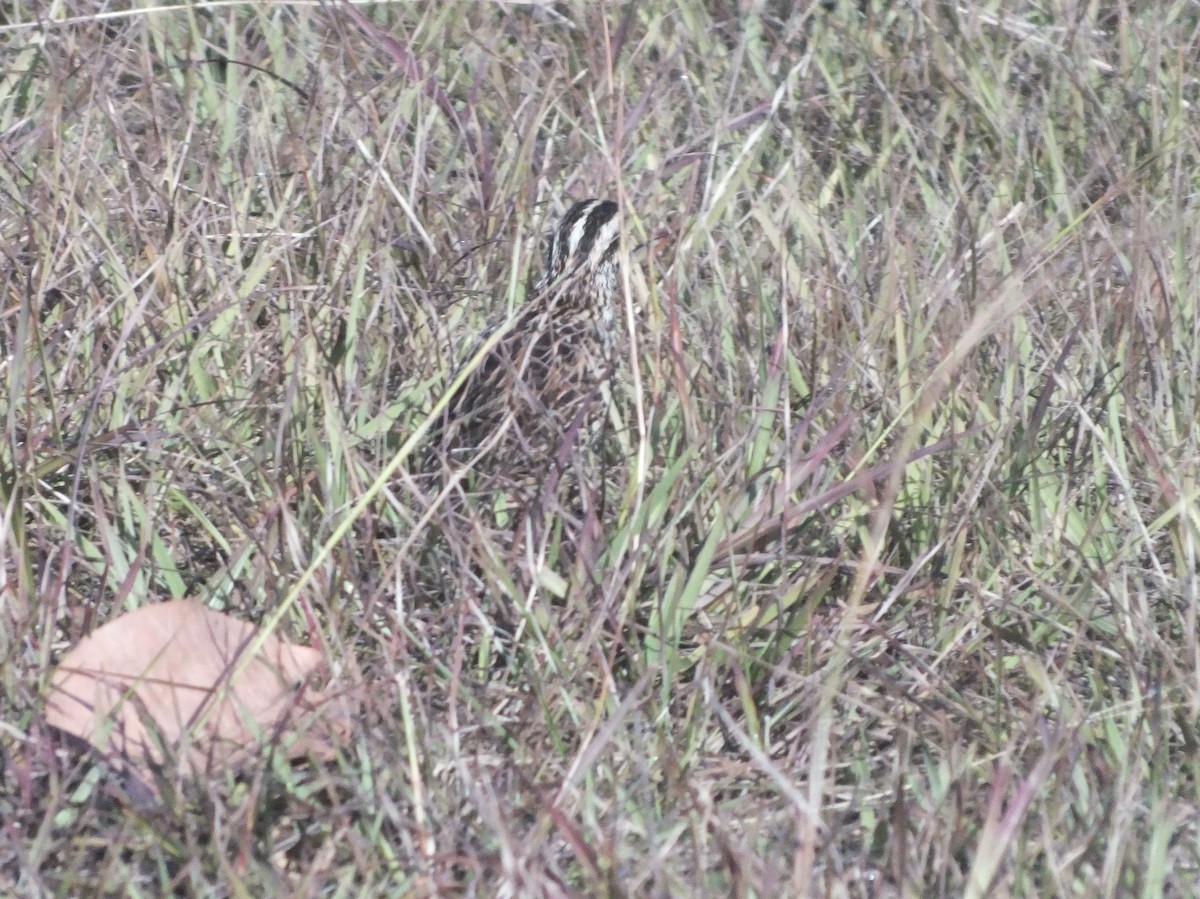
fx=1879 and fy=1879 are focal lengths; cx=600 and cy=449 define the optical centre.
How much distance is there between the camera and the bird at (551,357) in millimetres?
3586

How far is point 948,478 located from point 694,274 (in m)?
1.04

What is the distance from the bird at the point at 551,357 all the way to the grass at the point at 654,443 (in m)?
0.10

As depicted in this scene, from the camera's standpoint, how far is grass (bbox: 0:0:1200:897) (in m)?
2.66

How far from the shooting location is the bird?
3586 mm

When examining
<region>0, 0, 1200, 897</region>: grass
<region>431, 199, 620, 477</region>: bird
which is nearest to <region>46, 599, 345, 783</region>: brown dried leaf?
<region>0, 0, 1200, 897</region>: grass

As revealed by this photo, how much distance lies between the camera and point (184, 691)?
9.30 ft

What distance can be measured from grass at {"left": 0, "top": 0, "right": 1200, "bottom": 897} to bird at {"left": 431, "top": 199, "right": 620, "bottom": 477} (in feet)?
0.33

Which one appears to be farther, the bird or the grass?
the bird

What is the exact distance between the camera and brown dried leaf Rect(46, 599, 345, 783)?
107 inches

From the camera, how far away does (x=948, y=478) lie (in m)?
3.47

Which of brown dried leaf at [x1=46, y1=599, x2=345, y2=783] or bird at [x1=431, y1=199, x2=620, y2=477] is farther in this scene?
bird at [x1=431, y1=199, x2=620, y2=477]

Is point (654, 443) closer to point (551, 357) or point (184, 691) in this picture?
point (551, 357)

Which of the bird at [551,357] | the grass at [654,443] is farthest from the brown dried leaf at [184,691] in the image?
the bird at [551,357]

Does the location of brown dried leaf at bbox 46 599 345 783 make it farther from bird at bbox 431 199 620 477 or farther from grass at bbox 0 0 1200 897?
bird at bbox 431 199 620 477
